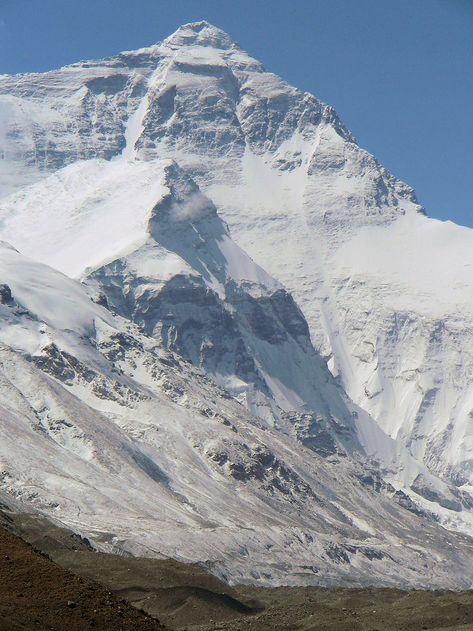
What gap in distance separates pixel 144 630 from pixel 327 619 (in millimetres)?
85116

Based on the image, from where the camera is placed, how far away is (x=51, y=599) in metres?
93.0

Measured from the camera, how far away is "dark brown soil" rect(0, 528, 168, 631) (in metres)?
91.8

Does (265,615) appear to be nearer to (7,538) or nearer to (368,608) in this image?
(368,608)

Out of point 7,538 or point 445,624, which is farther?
point 445,624

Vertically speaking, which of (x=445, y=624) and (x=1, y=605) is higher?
(x=445, y=624)

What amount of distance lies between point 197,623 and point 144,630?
90585 millimetres

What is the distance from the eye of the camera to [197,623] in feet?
602

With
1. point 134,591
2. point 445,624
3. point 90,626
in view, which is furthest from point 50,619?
point 134,591

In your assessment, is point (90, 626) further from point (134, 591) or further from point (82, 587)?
point (134, 591)

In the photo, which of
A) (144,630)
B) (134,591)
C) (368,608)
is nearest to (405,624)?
(368,608)

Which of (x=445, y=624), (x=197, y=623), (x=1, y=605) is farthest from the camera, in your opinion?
(x=197, y=623)

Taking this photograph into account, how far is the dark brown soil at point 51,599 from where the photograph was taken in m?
91.8

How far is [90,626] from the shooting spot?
303 feet

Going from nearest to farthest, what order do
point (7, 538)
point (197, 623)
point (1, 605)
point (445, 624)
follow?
point (1, 605)
point (7, 538)
point (445, 624)
point (197, 623)
